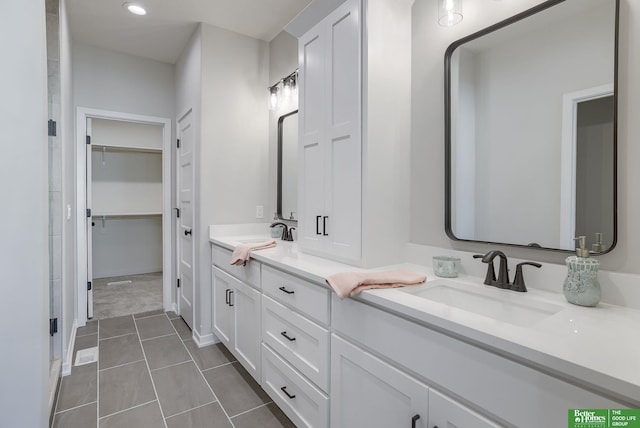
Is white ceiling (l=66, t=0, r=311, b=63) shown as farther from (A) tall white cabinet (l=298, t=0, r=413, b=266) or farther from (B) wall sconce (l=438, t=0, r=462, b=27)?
(B) wall sconce (l=438, t=0, r=462, b=27)

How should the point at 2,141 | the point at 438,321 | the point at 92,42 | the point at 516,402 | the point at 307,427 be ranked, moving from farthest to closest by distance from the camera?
the point at 92,42, the point at 307,427, the point at 2,141, the point at 438,321, the point at 516,402

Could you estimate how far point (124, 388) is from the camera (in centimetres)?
218

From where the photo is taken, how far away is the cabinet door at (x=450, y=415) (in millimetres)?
896

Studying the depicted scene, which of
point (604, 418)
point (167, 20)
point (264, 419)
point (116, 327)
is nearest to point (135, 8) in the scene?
point (167, 20)

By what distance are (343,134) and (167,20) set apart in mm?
2060

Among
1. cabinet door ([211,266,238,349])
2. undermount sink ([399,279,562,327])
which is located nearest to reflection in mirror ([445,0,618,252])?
undermount sink ([399,279,562,327])

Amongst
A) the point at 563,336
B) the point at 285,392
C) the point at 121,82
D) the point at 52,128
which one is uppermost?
the point at 121,82

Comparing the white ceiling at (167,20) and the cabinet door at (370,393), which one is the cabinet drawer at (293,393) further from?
the white ceiling at (167,20)

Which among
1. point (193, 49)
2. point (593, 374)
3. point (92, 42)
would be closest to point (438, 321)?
point (593, 374)

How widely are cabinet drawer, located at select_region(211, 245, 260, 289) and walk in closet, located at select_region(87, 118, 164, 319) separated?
2062 mm

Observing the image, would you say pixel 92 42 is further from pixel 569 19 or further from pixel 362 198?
pixel 569 19

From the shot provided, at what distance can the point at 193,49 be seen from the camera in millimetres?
2930

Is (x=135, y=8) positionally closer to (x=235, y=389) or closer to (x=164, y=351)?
(x=164, y=351)

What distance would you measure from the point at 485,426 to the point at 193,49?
3.29 m
